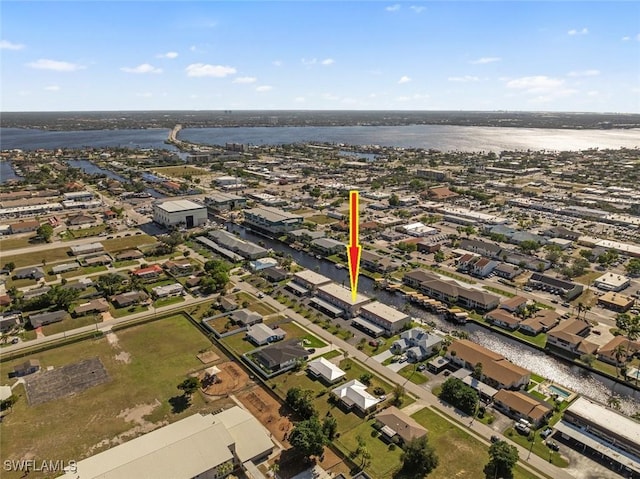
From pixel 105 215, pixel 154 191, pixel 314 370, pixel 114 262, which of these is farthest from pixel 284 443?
pixel 154 191

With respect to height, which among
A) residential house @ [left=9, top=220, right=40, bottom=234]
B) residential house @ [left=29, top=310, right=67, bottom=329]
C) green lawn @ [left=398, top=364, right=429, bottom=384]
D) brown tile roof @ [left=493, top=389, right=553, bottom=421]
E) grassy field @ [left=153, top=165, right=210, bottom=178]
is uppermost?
grassy field @ [left=153, top=165, right=210, bottom=178]

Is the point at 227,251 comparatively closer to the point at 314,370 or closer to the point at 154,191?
the point at 314,370

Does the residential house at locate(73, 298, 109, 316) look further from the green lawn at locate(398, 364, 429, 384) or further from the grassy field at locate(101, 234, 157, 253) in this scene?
the green lawn at locate(398, 364, 429, 384)

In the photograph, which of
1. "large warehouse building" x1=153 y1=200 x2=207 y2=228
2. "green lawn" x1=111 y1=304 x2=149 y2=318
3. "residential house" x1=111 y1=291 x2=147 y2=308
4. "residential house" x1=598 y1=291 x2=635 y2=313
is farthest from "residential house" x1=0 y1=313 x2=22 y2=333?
"residential house" x1=598 y1=291 x2=635 y2=313

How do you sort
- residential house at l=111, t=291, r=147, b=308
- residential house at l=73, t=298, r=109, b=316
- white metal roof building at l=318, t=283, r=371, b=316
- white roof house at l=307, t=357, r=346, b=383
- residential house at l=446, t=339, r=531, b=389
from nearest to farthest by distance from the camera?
1. residential house at l=446, t=339, r=531, b=389
2. white roof house at l=307, t=357, r=346, b=383
3. residential house at l=73, t=298, r=109, b=316
4. white metal roof building at l=318, t=283, r=371, b=316
5. residential house at l=111, t=291, r=147, b=308

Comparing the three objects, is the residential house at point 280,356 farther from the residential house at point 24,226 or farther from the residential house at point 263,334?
the residential house at point 24,226

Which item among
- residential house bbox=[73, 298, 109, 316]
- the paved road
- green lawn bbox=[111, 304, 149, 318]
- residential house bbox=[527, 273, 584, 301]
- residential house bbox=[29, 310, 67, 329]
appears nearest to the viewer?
the paved road

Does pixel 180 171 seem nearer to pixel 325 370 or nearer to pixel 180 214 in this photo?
pixel 180 214
